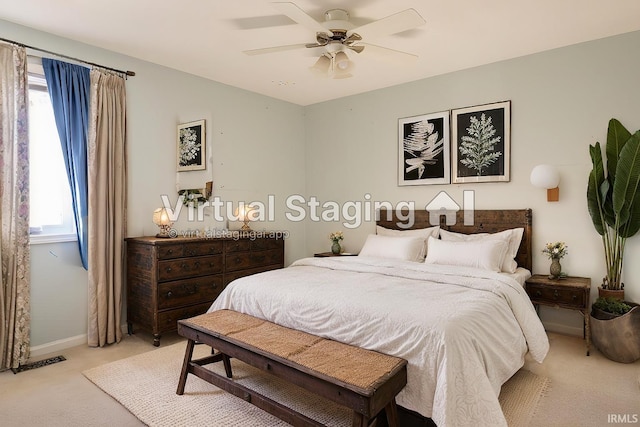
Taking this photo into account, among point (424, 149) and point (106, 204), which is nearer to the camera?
point (106, 204)

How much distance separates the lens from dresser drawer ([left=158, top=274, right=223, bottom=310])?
11.1ft

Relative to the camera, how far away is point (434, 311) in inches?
83.2

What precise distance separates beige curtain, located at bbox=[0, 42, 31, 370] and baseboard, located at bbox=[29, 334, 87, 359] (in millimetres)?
189

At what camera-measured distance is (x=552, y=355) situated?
3.12 meters

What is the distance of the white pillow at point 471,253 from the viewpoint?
3.35 m

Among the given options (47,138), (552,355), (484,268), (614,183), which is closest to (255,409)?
(484,268)

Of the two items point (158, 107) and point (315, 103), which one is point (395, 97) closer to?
point (315, 103)

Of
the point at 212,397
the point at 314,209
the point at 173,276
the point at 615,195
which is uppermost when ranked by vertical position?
the point at 615,195

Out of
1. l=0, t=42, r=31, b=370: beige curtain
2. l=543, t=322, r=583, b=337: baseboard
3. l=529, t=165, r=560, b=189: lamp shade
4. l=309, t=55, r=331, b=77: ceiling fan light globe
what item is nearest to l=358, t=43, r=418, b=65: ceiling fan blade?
l=309, t=55, r=331, b=77: ceiling fan light globe

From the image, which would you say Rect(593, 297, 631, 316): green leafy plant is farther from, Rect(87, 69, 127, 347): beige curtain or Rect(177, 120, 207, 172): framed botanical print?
Rect(87, 69, 127, 347): beige curtain

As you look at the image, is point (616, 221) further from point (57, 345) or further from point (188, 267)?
point (57, 345)

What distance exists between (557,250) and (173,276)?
344 cm

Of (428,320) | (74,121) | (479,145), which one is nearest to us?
(428,320)

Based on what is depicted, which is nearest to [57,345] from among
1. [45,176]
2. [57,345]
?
[57,345]
